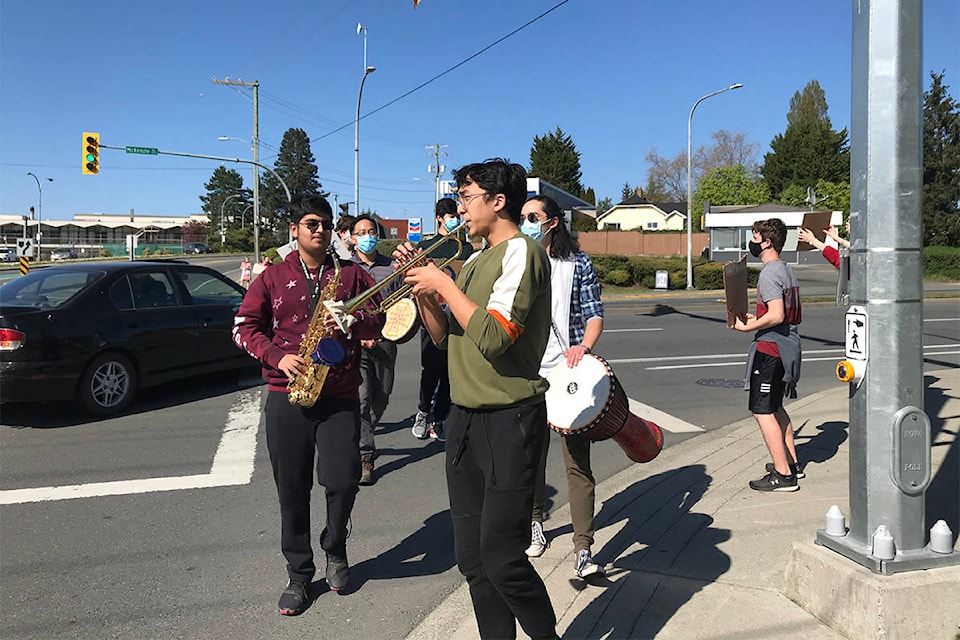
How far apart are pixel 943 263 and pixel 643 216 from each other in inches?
2081

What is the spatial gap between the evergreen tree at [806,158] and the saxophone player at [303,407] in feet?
231

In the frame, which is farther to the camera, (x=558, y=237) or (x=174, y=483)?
(x=174, y=483)

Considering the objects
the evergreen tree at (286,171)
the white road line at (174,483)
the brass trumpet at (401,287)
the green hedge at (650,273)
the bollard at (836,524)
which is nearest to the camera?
the brass trumpet at (401,287)

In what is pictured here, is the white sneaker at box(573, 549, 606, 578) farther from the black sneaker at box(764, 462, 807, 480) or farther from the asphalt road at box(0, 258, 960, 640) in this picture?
the black sneaker at box(764, 462, 807, 480)

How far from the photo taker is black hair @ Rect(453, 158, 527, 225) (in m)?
2.85

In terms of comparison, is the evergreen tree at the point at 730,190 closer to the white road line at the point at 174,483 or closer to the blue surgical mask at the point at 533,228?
the white road line at the point at 174,483

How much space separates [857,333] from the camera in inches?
127

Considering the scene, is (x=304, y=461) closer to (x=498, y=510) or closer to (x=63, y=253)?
(x=498, y=510)

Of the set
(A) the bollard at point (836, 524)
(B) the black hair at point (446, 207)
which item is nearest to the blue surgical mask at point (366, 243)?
(B) the black hair at point (446, 207)

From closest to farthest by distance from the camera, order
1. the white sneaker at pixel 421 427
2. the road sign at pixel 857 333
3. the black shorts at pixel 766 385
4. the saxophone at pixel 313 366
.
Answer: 1. the road sign at pixel 857 333
2. the saxophone at pixel 313 366
3. the black shorts at pixel 766 385
4. the white sneaker at pixel 421 427

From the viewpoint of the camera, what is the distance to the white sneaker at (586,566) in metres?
3.81

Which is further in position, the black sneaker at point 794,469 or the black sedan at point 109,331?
the black sedan at point 109,331

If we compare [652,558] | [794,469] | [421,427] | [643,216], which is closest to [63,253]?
[643,216]

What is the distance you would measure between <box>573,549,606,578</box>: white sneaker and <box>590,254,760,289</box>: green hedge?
26094 millimetres
